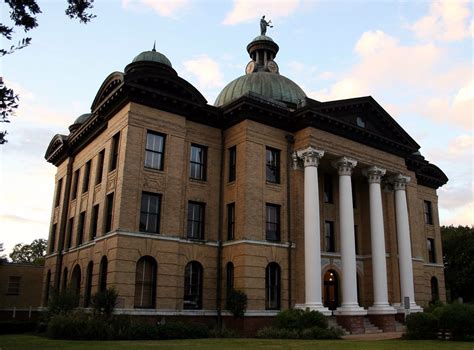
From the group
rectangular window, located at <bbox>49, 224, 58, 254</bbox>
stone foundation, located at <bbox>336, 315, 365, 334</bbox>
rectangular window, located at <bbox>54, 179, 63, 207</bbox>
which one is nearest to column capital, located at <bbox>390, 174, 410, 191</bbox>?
stone foundation, located at <bbox>336, 315, 365, 334</bbox>

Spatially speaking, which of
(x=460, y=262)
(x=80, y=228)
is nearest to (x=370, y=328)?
(x=80, y=228)

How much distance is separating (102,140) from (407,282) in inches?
868

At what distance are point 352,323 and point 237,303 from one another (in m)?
6.95

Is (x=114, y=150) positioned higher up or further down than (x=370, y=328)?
higher up

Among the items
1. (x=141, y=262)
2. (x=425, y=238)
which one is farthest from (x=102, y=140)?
(x=425, y=238)

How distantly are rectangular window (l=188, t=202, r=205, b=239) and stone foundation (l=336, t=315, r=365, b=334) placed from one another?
9.14 meters

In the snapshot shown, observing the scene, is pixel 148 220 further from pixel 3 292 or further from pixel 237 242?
pixel 3 292

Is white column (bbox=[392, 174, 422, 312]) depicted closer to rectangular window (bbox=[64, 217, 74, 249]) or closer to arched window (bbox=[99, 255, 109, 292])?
arched window (bbox=[99, 255, 109, 292])

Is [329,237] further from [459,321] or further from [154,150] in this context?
[154,150]

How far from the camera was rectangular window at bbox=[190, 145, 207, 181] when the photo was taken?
27297 millimetres

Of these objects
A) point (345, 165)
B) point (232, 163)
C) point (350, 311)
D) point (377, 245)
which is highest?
point (345, 165)

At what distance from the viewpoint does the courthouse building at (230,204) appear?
24.3m

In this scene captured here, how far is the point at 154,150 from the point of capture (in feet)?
83.6

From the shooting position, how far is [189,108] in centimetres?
2681
